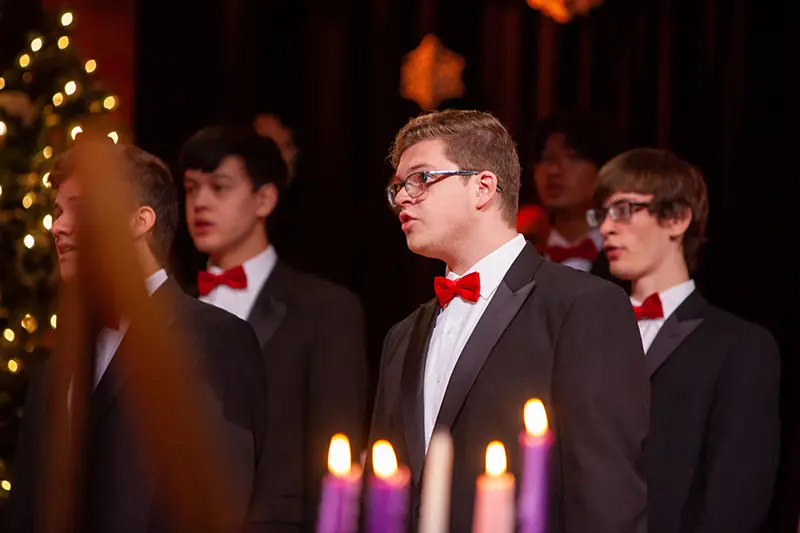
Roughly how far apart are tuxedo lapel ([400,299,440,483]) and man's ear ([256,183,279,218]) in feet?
4.53

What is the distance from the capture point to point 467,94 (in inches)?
243

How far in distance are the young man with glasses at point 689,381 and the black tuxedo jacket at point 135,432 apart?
1.12 m

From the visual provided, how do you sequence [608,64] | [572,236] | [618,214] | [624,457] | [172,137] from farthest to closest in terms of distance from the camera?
[172,137] < [608,64] < [572,236] < [618,214] < [624,457]

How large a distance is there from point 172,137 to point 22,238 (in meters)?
1.64

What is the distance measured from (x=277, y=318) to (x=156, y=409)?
2.91 ft

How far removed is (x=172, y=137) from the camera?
6.21m

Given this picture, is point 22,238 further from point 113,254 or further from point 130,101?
point 113,254

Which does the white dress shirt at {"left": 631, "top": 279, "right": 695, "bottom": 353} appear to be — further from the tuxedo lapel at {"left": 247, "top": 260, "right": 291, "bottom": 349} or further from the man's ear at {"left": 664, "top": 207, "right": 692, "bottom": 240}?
the tuxedo lapel at {"left": 247, "top": 260, "right": 291, "bottom": 349}

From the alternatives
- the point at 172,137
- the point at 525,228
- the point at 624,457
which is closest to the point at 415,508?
the point at 624,457

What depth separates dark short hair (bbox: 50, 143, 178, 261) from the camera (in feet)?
11.1

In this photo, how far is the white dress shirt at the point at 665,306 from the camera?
3490 mm

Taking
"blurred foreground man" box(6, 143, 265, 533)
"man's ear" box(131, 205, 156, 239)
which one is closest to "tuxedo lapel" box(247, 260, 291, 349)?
"blurred foreground man" box(6, 143, 265, 533)

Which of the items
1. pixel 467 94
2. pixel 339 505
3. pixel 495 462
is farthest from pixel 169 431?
pixel 467 94

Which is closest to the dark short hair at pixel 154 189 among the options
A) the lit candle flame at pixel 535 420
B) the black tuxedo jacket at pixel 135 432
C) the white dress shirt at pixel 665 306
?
the black tuxedo jacket at pixel 135 432
